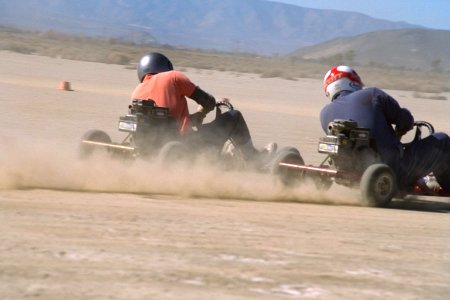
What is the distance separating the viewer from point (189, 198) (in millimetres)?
10078

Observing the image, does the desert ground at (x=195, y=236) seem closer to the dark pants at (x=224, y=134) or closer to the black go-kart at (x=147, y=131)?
the black go-kart at (x=147, y=131)

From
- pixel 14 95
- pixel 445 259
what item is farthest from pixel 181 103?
pixel 14 95

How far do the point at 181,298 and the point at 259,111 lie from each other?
69.7 ft

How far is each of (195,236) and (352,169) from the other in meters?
3.66

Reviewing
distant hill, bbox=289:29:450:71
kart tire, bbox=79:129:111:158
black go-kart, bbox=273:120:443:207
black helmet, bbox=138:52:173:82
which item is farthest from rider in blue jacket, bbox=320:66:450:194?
distant hill, bbox=289:29:450:71

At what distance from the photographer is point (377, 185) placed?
1020 cm

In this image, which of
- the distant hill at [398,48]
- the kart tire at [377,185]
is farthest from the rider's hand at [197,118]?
the distant hill at [398,48]

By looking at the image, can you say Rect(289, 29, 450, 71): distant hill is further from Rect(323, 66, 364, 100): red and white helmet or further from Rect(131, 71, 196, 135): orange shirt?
Rect(323, 66, 364, 100): red and white helmet

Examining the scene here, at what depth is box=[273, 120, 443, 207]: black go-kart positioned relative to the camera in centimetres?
1021

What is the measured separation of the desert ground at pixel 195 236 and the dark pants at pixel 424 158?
40 cm

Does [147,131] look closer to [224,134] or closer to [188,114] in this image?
[188,114]

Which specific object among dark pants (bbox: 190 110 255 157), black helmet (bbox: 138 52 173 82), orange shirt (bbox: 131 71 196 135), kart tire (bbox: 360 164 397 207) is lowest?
kart tire (bbox: 360 164 397 207)

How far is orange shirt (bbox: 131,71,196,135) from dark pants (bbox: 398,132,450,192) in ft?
9.06

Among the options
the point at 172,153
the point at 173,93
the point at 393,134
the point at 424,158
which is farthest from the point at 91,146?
the point at 424,158
